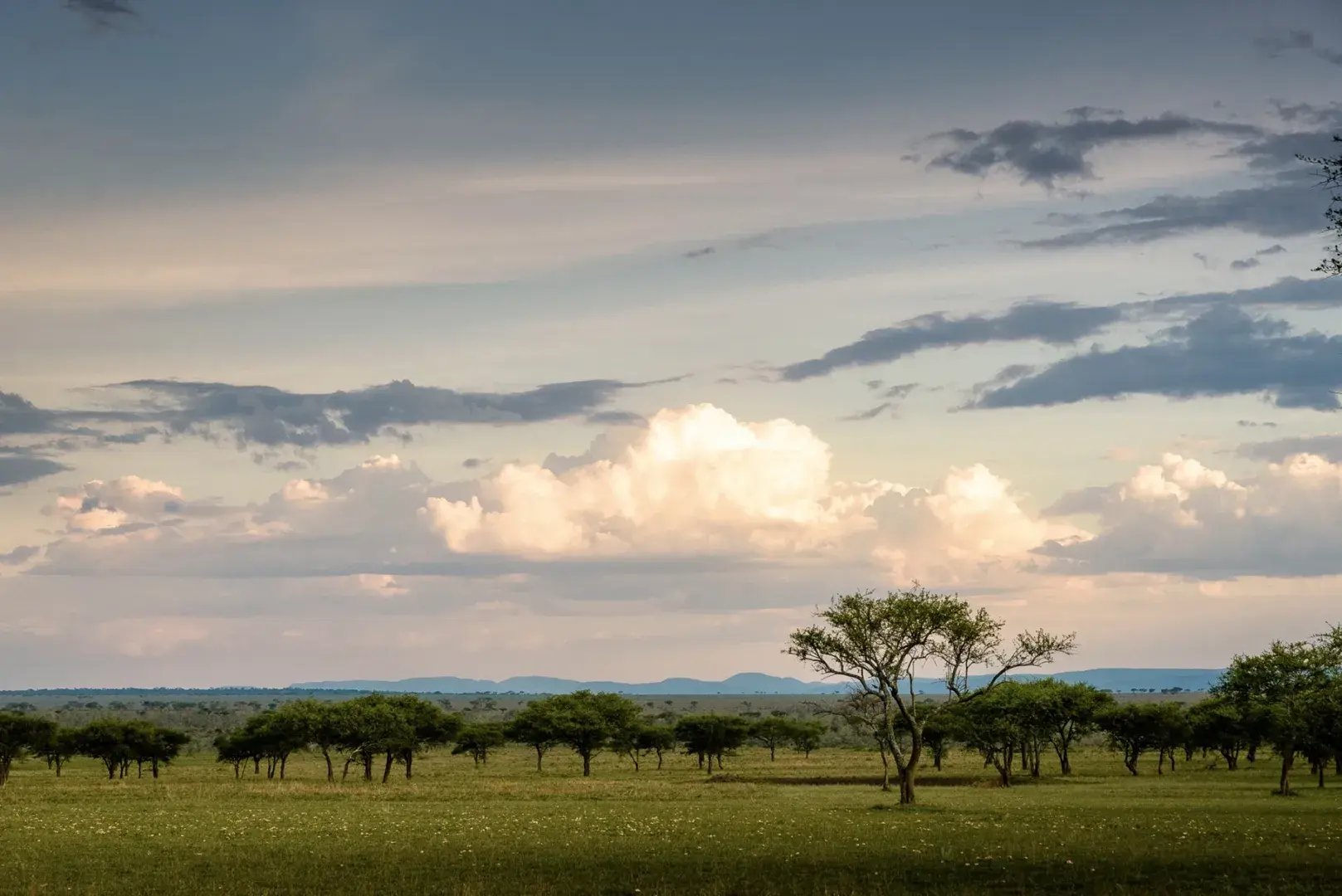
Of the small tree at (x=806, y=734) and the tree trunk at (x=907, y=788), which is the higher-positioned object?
the tree trunk at (x=907, y=788)

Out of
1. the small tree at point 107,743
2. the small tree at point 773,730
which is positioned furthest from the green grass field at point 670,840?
the small tree at point 773,730

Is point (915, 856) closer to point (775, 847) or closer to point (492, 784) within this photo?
point (775, 847)

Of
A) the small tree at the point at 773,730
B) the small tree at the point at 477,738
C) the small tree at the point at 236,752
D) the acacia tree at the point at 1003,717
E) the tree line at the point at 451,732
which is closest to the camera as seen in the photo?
the acacia tree at the point at 1003,717

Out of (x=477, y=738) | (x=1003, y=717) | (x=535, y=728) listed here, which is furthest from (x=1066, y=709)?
(x=477, y=738)

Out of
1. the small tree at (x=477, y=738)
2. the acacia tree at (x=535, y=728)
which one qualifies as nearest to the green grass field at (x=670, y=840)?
the acacia tree at (x=535, y=728)

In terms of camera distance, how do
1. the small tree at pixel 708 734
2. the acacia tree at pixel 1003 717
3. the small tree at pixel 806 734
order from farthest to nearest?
the small tree at pixel 806 734, the small tree at pixel 708 734, the acacia tree at pixel 1003 717

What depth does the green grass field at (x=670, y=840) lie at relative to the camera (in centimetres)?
3750

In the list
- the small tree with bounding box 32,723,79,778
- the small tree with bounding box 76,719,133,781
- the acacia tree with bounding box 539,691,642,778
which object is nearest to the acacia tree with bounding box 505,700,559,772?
the acacia tree with bounding box 539,691,642,778

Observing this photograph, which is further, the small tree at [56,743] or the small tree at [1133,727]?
the small tree at [56,743]

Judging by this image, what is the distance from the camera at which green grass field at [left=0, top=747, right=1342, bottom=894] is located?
37500 mm

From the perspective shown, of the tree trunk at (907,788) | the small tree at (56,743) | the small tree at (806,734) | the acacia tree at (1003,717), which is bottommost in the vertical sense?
the small tree at (806,734)

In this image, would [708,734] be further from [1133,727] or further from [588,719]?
[1133,727]

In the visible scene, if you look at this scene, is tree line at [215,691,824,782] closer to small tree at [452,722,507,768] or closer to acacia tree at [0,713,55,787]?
small tree at [452,722,507,768]

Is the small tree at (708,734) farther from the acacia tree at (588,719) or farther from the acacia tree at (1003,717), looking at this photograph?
the acacia tree at (1003,717)
